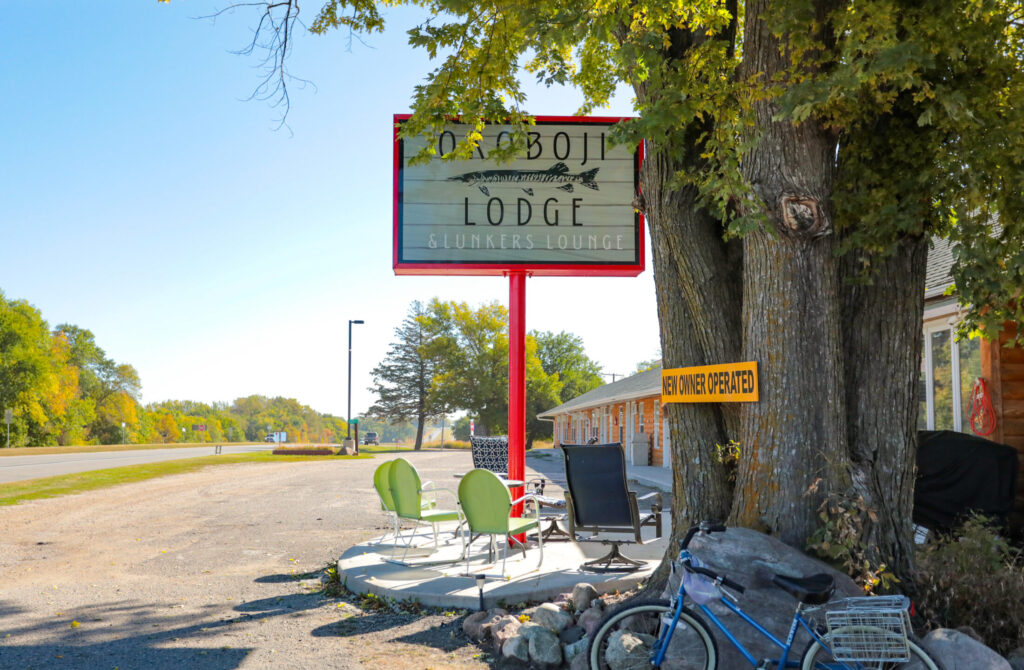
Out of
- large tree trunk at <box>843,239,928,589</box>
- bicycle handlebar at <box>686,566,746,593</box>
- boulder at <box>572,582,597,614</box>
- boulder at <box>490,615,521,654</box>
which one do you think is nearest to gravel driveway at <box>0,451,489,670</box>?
boulder at <box>490,615,521,654</box>

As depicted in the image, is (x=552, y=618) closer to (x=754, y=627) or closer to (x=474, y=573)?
(x=754, y=627)

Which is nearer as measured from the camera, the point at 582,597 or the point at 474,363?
the point at 582,597

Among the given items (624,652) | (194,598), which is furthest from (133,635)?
(624,652)

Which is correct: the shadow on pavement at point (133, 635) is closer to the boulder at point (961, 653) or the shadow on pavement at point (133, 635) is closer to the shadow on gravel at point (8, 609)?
the shadow on gravel at point (8, 609)

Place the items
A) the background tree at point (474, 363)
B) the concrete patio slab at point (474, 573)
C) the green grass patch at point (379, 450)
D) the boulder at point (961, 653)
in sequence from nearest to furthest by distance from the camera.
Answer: the boulder at point (961, 653) → the concrete patio slab at point (474, 573) → the green grass patch at point (379, 450) → the background tree at point (474, 363)

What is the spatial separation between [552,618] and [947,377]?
6351mm

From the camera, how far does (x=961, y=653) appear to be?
3.42m

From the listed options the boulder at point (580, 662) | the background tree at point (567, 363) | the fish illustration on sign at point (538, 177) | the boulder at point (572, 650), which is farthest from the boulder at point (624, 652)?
the background tree at point (567, 363)

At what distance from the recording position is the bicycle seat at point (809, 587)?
3.36 metres

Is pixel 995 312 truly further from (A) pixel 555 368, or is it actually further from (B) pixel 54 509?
(A) pixel 555 368

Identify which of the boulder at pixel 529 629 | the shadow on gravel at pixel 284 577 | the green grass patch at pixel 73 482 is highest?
the boulder at pixel 529 629

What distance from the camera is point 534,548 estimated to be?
7.79 metres

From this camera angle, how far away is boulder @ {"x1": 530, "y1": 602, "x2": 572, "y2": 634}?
15.9ft

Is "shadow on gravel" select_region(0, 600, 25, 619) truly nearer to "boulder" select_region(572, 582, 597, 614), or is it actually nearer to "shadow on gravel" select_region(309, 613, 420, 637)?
"shadow on gravel" select_region(309, 613, 420, 637)
